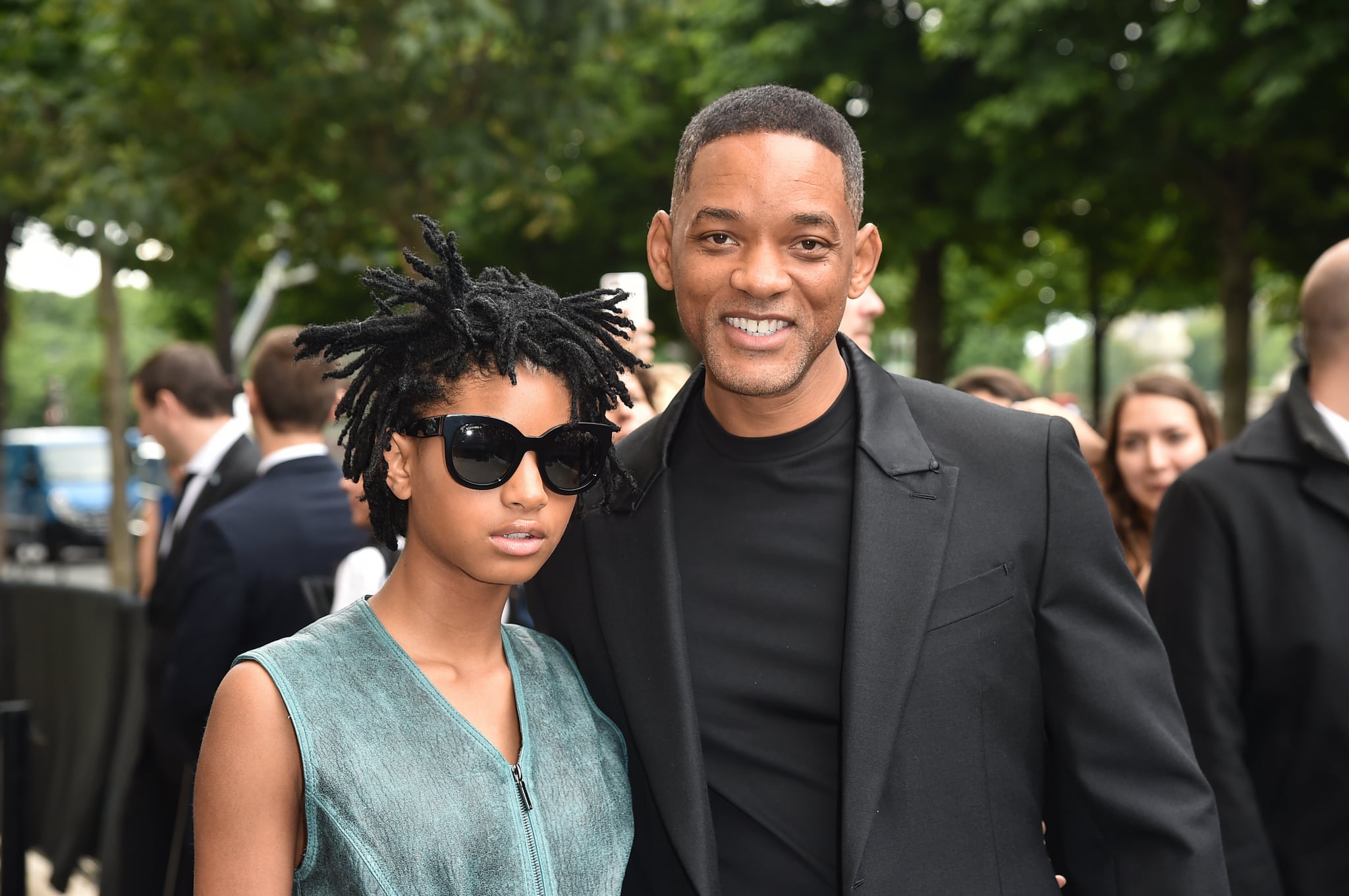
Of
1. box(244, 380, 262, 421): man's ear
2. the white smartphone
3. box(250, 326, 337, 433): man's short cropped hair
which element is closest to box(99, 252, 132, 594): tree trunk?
box(244, 380, 262, 421): man's ear

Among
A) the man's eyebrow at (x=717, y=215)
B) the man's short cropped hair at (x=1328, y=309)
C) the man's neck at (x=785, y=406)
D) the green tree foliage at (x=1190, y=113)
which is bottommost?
the man's neck at (x=785, y=406)

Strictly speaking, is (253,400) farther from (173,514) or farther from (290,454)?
(173,514)

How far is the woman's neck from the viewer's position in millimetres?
2396

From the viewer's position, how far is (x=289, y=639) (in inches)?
90.2

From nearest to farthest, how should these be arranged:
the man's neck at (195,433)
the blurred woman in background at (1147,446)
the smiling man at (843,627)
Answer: the smiling man at (843,627)
the blurred woman in background at (1147,446)
the man's neck at (195,433)

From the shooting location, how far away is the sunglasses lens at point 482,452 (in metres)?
2.30

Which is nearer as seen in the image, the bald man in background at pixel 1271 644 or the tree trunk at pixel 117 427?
the bald man in background at pixel 1271 644

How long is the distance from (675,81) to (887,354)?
1962 centimetres

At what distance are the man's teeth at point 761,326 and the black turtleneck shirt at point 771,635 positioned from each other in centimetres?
23

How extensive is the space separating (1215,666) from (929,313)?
16171 mm

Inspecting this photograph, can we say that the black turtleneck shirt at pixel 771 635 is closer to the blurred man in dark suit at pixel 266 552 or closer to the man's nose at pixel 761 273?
the man's nose at pixel 761 273

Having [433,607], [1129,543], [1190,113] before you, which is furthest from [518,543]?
[1190,113]

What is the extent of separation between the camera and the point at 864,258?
2.82 m

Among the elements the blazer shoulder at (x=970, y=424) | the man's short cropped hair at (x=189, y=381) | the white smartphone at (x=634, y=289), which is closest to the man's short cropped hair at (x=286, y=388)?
the man's short cropped hair at (x=189, y=381)
